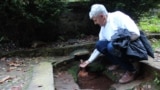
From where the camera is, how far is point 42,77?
16.0ft

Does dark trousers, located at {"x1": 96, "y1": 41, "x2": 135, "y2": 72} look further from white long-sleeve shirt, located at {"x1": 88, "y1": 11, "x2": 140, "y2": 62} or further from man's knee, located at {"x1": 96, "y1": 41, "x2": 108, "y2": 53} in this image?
white long-sleeve shirt, located at {"x1": 88, "y1": 11, "x2": 140, "y2": 62}

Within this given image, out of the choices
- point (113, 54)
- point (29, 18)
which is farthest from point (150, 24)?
point (113, 54)

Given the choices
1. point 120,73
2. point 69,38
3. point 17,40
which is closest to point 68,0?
point 69,38

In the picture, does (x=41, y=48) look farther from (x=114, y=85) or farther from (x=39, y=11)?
(x=114, y=85)

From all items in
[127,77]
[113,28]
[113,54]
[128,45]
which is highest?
[113,28]

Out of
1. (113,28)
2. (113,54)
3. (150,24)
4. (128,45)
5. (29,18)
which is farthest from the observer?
(150,24)

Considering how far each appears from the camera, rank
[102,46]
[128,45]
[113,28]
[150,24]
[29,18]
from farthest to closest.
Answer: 1. [150,24]
2. [29,18]
3. [102,46]
4. [113,28]
5. [128,45]

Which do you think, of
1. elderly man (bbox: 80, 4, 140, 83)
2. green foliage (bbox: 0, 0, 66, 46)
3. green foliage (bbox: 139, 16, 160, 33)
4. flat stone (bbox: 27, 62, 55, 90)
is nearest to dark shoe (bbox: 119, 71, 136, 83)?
elderly man (bbox: 80, 4, 140, 83)

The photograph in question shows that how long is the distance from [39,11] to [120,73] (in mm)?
1857

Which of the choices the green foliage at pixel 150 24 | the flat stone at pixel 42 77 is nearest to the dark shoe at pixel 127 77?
the flat stone at pixel 42 77

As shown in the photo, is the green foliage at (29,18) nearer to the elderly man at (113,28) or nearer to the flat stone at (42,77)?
the flat stone at (42,77)

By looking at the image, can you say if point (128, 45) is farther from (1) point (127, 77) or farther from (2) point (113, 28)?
(1) point (127, 77)

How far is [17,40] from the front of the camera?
6477mm

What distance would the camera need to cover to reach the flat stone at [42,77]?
14.4ft
